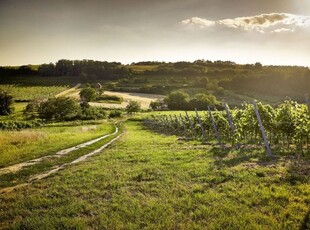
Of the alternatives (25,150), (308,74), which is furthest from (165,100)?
(25,150)

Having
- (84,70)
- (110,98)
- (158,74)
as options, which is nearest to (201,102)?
(110,98)

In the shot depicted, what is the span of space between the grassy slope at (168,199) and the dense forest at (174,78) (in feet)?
400

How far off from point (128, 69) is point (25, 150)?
172990 millimetres

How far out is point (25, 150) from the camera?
69.3ft

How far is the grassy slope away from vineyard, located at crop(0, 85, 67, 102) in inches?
4870

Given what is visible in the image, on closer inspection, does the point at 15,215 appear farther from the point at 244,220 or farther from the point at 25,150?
the point at 25,150

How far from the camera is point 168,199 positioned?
8.77 metres

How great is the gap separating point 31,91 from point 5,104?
4522cm

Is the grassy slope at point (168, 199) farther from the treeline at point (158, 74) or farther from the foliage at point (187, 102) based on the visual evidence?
the treeline at point (158, 74)

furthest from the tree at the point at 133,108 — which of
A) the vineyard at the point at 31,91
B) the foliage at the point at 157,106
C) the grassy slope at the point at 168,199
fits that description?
the grassy slope at the point at 168,199

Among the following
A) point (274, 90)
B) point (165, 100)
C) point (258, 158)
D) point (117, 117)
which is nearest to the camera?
point (258, 158)

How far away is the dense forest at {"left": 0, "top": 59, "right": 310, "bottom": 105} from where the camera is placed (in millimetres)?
131125

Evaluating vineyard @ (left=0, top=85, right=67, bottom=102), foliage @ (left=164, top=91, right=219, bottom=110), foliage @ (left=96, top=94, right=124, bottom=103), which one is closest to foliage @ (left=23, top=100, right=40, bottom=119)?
vineyard @ (left=0, top=85, right=67, bottom=102)

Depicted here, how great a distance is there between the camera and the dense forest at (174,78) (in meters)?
131
